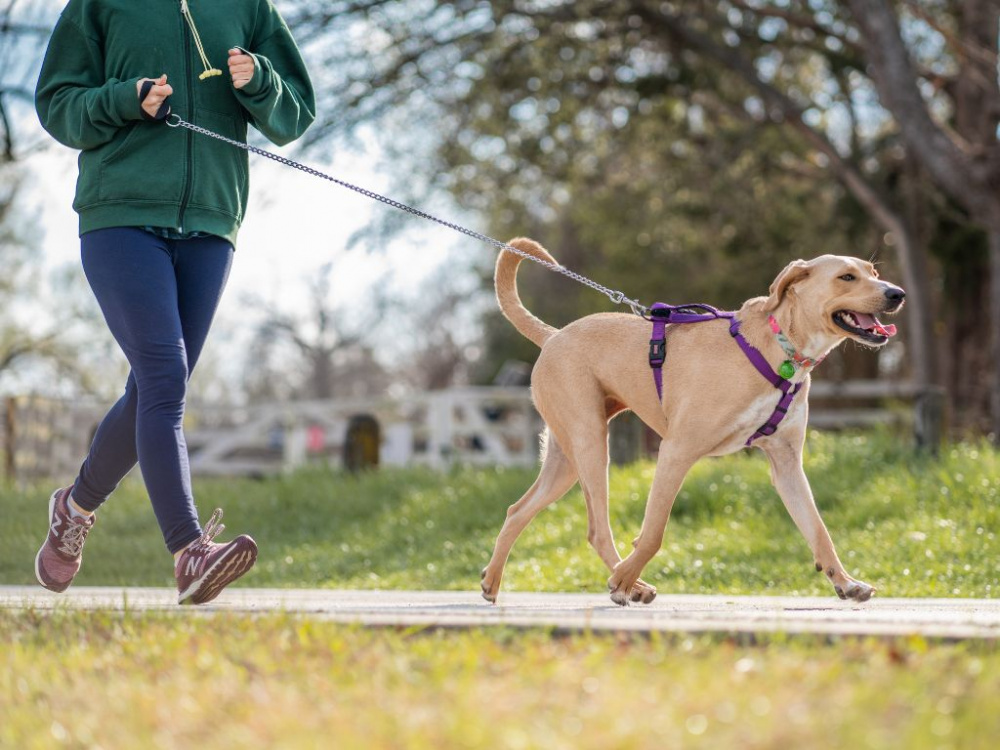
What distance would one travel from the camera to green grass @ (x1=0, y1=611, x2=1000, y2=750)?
7.64 ft

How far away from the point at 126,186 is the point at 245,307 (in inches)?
1732

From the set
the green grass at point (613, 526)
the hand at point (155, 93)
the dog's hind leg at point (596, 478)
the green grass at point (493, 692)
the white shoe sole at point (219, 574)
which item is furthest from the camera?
the green grass at point (613, 526)

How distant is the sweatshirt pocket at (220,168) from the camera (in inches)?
185

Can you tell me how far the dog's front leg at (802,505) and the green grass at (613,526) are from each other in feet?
5.55

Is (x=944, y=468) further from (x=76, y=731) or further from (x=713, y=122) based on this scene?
(x=713, y=122)

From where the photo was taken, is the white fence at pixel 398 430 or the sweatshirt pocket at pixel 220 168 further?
the white fence at pixel 398 430

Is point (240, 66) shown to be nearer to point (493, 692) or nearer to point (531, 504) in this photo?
point (531, 504)

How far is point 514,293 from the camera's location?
5.82 metres

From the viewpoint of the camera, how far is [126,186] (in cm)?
459

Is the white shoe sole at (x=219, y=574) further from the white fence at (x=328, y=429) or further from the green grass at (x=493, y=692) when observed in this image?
the white fence at (x=328, y=429)

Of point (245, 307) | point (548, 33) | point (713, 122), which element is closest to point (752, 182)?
point (713, 122)

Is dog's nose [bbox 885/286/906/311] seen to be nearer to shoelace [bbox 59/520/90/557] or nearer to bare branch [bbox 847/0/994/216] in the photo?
shoelace [bbox 59/520/90/557]

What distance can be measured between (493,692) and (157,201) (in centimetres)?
270

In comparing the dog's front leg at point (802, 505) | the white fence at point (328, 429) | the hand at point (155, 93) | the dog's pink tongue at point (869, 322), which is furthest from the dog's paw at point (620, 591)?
the white fence at point (328, 429)
